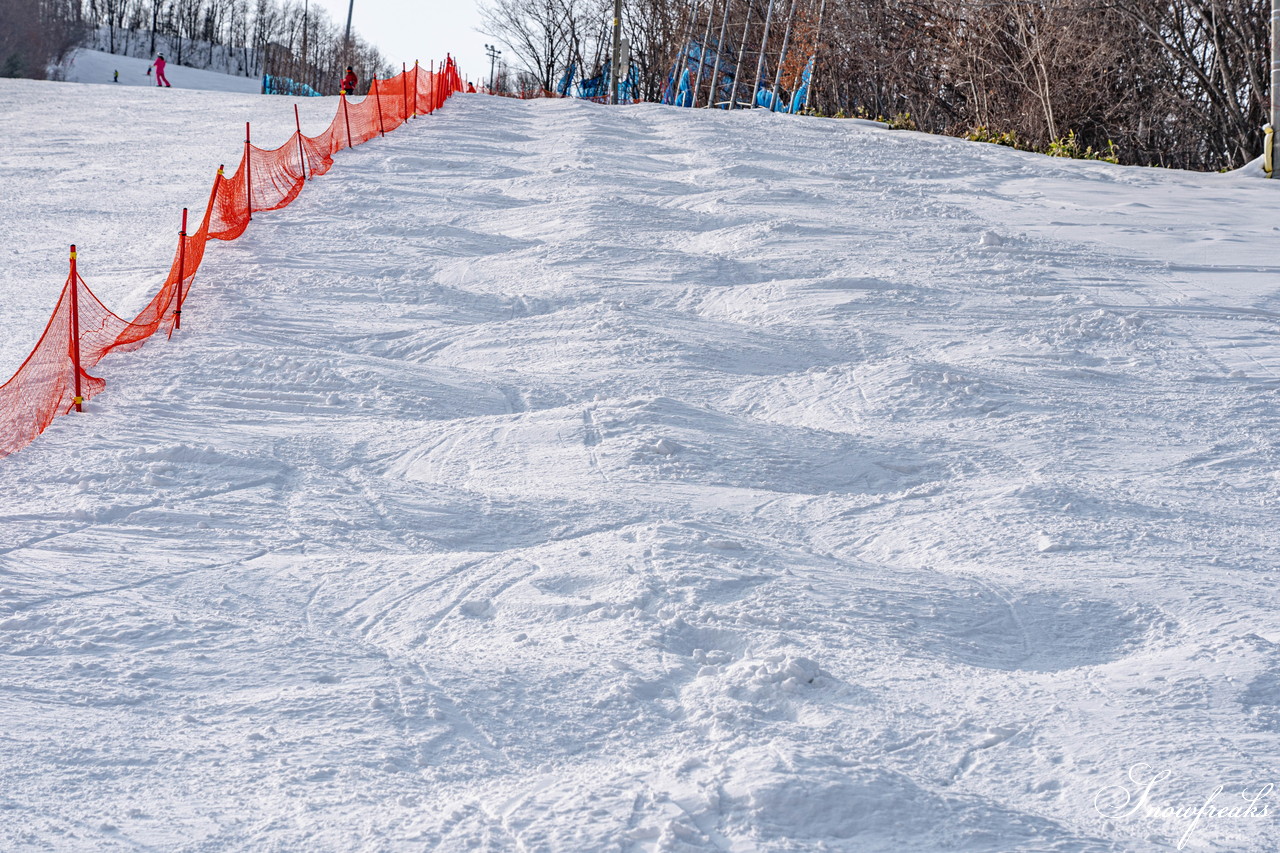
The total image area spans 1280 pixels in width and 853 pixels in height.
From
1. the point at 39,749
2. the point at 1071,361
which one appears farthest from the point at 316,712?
the point at 1071,361

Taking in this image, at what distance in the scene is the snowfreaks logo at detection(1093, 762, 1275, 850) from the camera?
3248 millimetres

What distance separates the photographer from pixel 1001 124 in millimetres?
20016

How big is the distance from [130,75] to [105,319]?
74799 mm

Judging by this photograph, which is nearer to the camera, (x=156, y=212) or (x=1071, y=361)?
(x=1071, y=361)

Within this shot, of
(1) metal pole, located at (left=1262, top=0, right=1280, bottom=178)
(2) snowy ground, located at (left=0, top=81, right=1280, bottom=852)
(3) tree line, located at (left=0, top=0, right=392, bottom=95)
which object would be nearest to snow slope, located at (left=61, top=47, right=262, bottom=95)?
(3) tree line, located at (left=0, top=0, right=392, bottom=95)

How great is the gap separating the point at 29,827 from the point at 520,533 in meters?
2.62

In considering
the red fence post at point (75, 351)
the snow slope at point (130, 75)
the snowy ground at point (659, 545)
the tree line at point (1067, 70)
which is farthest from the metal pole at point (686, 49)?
the snow slope at point (130, 75)

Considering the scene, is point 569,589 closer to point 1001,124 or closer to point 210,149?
point 210,149

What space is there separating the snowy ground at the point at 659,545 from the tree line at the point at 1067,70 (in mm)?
7232

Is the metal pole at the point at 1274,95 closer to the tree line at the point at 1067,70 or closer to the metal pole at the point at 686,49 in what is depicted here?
the tree line at the point at 1067,70

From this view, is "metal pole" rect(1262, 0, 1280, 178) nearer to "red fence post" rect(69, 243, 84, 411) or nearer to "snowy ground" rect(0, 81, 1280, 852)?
"snowy ground" rect(0, 81, 1280, 852)

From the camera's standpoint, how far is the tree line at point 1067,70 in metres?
16.4

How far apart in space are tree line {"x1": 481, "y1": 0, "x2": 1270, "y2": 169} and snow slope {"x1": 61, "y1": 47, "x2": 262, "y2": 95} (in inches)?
2042

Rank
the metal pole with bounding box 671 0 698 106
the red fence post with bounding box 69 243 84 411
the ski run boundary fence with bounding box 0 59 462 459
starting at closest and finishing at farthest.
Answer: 1. the ski run boundary fence with bounding box 0 59 462 459
2. the red fence post with bounding box 69 243 84 411
3. the metal pole with bounding box 671 0 698 106
